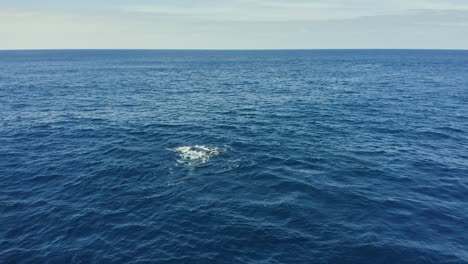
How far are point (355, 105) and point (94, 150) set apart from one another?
6374 centimetres

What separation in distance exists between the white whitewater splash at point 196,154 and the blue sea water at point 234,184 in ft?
0.57

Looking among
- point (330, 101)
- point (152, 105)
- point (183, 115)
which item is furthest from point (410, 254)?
point (152, 105)

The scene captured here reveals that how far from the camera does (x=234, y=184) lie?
131 ft

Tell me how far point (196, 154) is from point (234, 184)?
11.1 meters

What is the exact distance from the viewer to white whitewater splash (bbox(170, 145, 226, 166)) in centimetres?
4631

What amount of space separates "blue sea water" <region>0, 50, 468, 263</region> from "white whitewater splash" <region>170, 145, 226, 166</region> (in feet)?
0.57

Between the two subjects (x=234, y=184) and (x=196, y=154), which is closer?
(x=234, y=184)

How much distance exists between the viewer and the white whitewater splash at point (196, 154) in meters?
46.3

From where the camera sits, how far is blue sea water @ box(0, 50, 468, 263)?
28484 millimetres

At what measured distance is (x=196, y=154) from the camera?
48719mm

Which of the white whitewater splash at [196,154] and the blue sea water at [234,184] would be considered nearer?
the blue sea water at [234,184]

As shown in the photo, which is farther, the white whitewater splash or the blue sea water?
the white whitewater splash

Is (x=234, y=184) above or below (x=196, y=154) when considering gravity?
below

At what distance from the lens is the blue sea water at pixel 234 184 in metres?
28.5
